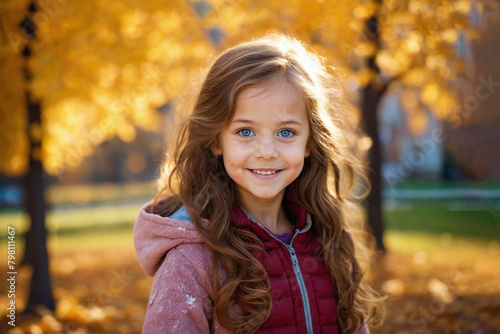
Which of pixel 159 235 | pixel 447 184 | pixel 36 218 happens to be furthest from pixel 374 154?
pixel 447 184

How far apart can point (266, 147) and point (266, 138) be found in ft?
0.12

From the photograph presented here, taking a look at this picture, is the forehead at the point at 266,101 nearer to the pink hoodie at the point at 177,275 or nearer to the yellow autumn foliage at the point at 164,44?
the pink hoodie at the point at 177,275

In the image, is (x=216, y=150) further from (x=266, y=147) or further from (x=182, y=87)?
(x=182, y=87)

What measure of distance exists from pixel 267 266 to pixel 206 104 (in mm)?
725

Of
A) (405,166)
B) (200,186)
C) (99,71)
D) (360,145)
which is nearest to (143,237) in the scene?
(200,186)

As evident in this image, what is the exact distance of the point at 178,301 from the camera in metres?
1.65

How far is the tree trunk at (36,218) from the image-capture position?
Answer: 492 centimetres

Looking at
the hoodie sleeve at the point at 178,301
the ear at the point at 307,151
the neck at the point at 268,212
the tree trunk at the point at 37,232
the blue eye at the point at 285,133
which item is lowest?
the tree trunk at the point at 37,232

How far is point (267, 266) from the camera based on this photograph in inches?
73.7

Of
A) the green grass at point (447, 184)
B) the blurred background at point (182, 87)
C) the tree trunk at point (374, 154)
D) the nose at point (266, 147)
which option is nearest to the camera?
the nose at point (266, 147)

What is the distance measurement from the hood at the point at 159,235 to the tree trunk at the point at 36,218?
3.41 meters

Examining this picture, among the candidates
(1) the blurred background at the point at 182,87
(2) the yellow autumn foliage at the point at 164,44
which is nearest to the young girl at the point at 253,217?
(1) the blurred background at the point at 182,87

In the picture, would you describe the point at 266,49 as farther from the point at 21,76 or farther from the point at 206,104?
the point at 21,76

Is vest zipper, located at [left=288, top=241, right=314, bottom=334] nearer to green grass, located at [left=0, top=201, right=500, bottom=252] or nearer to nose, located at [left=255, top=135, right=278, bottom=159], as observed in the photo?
nose, located at [left=255, top=135, right=278, bottom=159]
